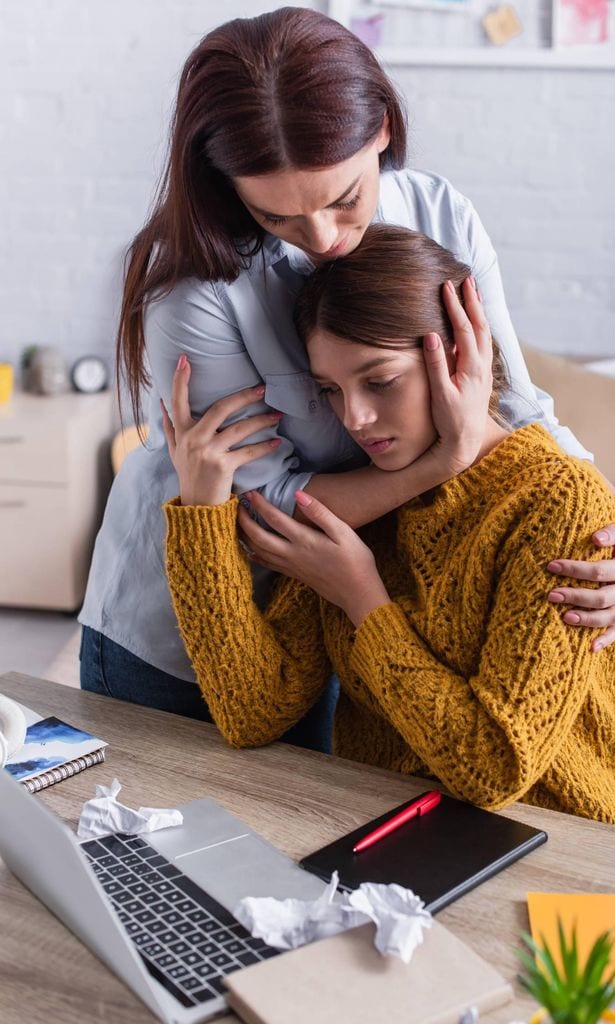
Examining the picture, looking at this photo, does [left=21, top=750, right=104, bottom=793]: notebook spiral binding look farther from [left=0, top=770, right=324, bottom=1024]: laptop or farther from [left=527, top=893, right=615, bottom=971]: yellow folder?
[left=527, top=893, right=615, bottom=971]: yellow folder

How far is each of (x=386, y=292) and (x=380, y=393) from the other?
107 mm

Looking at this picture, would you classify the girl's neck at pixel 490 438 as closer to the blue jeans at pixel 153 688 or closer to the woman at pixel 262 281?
the woman at pixel 262 281

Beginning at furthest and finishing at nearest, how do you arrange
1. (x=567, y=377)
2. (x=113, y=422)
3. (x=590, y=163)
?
(x=113, y=422)
(x=590, y=163)
(x=567, y=377)

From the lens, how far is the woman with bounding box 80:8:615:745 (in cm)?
104

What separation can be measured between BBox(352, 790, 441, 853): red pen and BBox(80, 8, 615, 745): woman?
227mm

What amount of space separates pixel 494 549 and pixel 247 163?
1.49 ft

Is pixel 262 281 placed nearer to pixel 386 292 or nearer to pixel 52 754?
pixel 386 292

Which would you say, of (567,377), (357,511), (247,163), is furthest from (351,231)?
(567,377)

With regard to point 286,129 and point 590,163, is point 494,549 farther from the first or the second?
point 590,163

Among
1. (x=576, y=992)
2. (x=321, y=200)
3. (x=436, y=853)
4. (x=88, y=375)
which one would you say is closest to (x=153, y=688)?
(x=436, y=853)

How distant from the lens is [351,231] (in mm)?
1149

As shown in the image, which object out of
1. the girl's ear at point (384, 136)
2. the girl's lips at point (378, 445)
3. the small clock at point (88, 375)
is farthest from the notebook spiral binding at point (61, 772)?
the small clock at point (88, 375)

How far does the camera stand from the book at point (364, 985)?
29.6 inches

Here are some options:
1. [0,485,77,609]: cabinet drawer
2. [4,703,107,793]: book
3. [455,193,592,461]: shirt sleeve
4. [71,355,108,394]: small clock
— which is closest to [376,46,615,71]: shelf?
[71,355,108,394]: small clock
